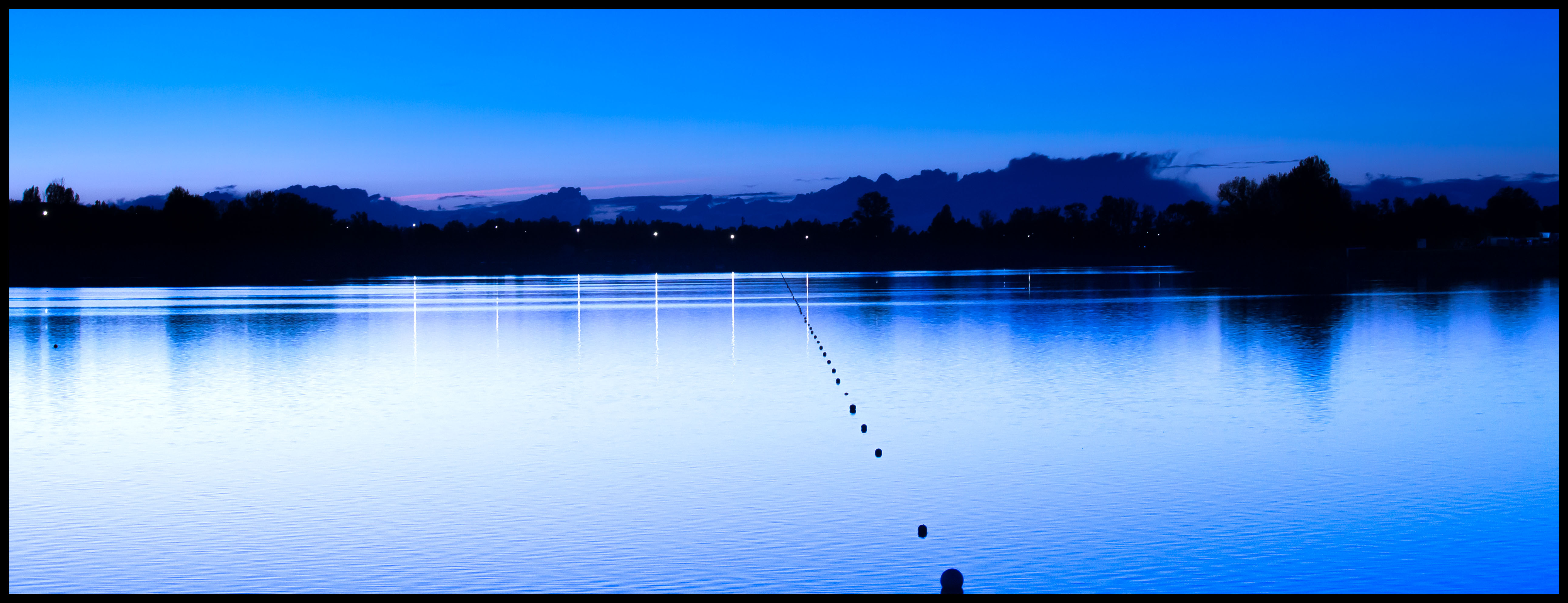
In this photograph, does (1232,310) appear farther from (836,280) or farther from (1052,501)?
(836,280)

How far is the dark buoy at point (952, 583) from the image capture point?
6.36 meters

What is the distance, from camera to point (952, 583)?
20.9ft

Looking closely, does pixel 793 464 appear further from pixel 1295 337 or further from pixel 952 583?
pixel 1295 337

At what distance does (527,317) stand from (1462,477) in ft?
80.2

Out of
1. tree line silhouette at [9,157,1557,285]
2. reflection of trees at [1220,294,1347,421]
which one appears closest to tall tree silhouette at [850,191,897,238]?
tree line silhouette at [9,157,1557,285]

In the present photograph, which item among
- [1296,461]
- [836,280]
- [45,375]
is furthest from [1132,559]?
[836,280]

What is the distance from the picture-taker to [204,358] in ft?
63.7

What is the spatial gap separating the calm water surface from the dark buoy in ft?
0.86

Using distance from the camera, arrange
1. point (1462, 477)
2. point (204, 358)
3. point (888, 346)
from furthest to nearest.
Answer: point (888, 346)
point (204, 358)
point (1462, 477)

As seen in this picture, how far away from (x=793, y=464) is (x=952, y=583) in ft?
12.3

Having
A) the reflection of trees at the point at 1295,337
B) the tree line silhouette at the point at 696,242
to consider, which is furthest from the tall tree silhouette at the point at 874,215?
the reflection of trees at the point at 1295,337

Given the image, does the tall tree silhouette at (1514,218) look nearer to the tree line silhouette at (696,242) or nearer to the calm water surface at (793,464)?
the tree line silhouette at (696,242)

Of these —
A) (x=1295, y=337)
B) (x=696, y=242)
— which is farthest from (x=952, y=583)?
(x=696, y=242)

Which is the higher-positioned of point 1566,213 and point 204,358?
point 1566,213
